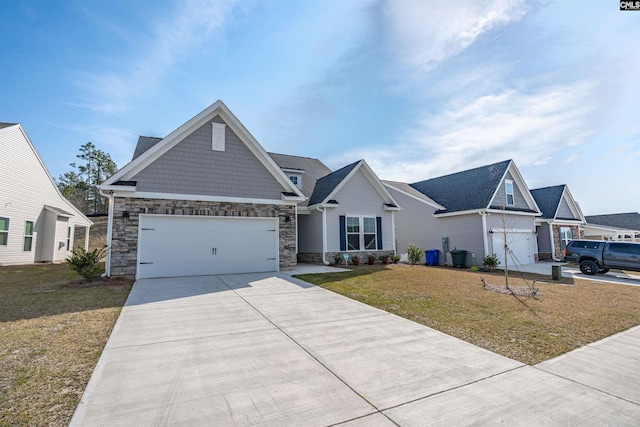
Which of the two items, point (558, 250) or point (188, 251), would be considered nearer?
point (188, 251)

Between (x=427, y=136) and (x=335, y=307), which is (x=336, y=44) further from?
(x=335, y=307)

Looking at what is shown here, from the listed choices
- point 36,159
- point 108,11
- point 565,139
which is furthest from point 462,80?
point 36,159

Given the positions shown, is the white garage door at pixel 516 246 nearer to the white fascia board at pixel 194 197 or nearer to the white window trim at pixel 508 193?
the white window trim at pixel 508 193

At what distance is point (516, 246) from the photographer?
17.8 m

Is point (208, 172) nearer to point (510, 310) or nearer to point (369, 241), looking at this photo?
point (369, 241)

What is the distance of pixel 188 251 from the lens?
11.2 meters

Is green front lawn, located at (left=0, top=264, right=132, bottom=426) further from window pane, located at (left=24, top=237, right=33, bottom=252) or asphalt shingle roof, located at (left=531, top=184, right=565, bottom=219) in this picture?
asphalt shingle roof, located at (left=531, top=184, right=565, bottom=219)

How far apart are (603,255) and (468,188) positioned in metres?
7.20

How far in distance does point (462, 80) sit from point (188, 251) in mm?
11837

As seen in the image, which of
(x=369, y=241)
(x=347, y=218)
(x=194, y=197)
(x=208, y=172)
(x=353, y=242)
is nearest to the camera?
(x=194, y=197)

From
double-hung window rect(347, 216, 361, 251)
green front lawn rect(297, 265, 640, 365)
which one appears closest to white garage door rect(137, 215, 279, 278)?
green front lawn rect(297, 265, 640, 365)

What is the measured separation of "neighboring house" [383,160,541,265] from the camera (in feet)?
54.6

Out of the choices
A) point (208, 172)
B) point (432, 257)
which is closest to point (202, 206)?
point (208, 172)

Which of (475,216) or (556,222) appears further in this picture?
(556,222)
